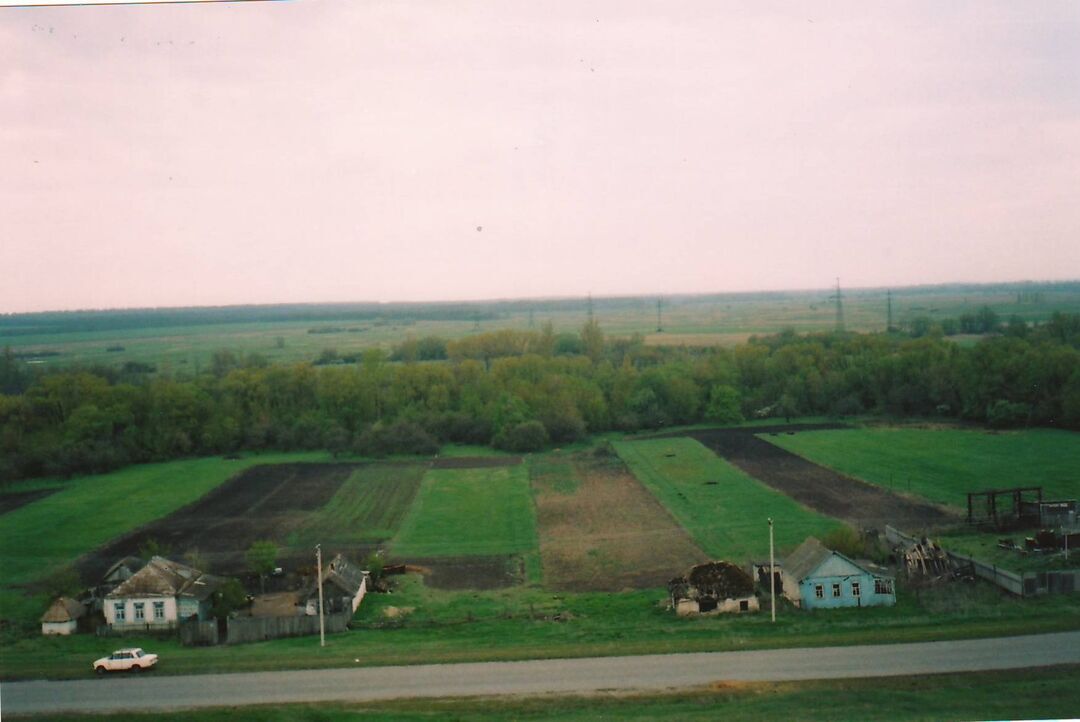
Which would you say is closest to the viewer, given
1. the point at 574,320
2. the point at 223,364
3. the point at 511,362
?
the point at 223,364

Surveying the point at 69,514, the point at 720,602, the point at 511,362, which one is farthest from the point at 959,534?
the point at 69,514

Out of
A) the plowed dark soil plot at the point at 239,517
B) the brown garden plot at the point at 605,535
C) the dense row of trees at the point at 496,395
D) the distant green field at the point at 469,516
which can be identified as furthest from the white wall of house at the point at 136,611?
the dense row of trees at the point at 496,395

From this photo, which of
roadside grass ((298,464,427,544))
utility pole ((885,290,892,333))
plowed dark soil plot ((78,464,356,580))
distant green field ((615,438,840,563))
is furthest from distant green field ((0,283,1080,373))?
Answer: distant green field ((615,438,840,563))

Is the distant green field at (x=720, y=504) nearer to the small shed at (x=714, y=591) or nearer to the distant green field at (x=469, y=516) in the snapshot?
the small shed at (x=714, y=591)

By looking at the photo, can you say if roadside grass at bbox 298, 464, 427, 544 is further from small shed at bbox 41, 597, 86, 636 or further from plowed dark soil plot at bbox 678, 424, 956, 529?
plowed dark soil plot at bbox 678, 424, 956, 529

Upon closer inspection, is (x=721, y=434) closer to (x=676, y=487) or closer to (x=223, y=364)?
(x=676, y=487)
